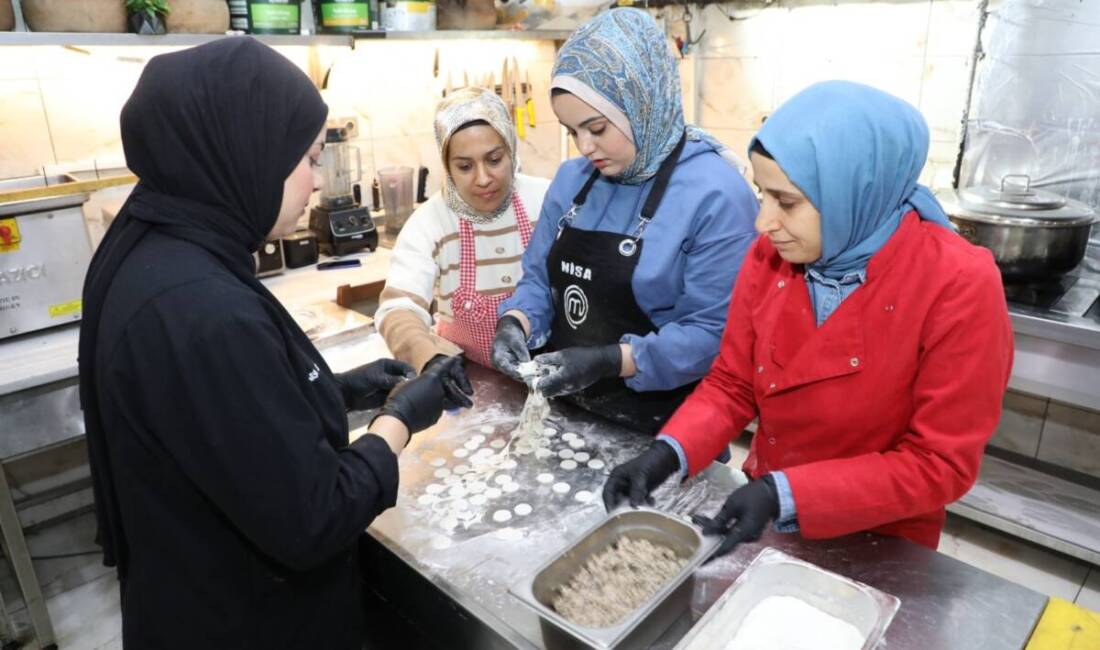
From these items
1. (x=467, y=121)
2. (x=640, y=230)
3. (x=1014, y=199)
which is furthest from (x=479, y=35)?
(x=1014, y=199)

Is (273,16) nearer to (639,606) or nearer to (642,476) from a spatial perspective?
(642,476)

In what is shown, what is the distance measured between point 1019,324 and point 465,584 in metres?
2.14

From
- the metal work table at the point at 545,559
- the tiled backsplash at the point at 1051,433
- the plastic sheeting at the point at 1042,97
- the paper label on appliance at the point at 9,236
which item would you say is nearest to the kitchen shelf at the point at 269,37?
the paper label on appliance at the point at 9,236

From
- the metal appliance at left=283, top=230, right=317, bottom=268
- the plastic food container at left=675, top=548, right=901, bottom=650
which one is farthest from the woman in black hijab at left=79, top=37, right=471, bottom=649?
the metal appliance at left=283, top=230, right=317, bottom=268

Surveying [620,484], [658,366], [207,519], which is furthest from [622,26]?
[207,519]

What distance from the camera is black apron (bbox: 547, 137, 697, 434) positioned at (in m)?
1.77

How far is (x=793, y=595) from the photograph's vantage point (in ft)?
3.90

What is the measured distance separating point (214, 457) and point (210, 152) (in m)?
0.44

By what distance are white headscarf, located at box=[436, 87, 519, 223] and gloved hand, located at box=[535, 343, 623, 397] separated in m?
0.72

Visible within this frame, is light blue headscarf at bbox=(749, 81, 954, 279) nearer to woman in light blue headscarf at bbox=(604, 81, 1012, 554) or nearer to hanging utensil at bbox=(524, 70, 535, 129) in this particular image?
woman in light blue headscarf at bbox=(604, 81, 1012, 554)

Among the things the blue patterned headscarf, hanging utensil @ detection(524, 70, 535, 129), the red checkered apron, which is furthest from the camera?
hanging utensil @ detection(524, 70, 535, 129)

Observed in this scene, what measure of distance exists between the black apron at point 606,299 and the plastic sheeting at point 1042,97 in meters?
1.91

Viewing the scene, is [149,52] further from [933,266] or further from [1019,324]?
[1019,324]

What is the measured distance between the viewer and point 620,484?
1405 millimetres
